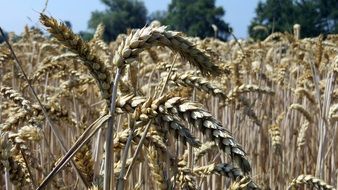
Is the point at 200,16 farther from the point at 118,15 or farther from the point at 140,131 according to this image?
the point at 140,131

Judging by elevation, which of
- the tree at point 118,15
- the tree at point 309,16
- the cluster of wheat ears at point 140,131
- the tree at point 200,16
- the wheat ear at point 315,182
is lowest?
the wheat ear at point 315,182

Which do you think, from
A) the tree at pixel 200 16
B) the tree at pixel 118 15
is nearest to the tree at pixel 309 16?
the tree at pixel 200 16

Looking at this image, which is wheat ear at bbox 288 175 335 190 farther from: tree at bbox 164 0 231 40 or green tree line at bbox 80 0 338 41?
tree at bbox 164 0 231 40

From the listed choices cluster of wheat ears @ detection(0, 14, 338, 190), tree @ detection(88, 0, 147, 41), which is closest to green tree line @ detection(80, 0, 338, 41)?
tree @ detection(88, 0, 147, 41)

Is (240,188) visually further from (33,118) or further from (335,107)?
(335,107)

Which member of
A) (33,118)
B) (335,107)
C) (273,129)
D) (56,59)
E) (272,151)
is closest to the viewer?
(33,118)

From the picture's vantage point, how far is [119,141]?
110 cm

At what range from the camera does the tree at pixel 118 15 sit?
176 feet

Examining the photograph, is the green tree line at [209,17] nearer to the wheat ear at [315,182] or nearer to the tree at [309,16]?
the tree at [309,16]

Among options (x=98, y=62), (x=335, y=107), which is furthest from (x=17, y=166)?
(x=335, y=107)

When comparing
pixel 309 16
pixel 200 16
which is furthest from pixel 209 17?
pixel 309 16

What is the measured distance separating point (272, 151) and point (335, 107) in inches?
25.9

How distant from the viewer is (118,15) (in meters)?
54.2

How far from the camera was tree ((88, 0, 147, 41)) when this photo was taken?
53.6 meters
